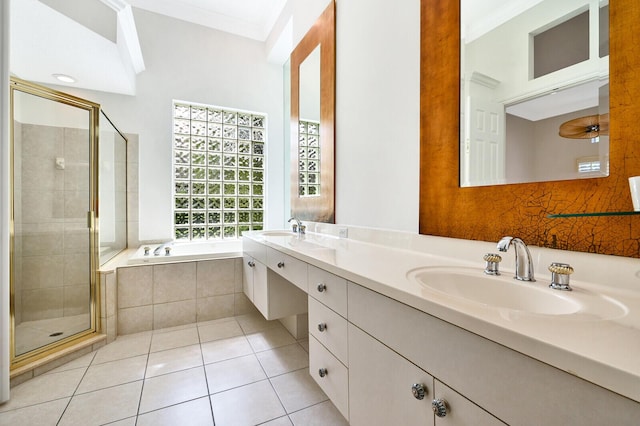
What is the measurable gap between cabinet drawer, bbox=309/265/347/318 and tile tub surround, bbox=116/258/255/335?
1558 millimetres

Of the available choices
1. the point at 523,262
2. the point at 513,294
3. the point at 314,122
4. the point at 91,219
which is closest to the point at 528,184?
the point at 523,262

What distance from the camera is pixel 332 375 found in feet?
3.77

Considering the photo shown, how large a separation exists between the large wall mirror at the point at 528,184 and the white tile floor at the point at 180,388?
3.78 feet

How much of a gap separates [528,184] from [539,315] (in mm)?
586

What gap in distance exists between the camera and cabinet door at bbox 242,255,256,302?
2332 millimetres

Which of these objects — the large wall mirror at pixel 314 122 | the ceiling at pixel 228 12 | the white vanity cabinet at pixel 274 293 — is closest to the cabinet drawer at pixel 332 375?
the white vanity cabinet at pixel 274 293

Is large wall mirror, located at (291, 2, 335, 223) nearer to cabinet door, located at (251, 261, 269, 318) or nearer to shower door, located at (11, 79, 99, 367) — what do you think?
cabinet door, located at (251, 261, 269, 318)

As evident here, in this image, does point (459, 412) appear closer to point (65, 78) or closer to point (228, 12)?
point (65, 78)

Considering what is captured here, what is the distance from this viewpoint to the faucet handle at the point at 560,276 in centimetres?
75

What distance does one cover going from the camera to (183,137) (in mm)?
3297

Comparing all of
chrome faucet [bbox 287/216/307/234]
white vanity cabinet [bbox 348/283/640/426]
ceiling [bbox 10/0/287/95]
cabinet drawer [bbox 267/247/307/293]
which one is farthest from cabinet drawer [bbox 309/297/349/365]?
ceiling [bbox 10/0/287/95]

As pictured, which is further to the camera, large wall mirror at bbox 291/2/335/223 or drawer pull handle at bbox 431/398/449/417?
large wall mirror at bbox 291/2/335/223

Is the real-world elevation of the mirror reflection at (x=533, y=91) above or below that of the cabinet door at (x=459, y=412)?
above

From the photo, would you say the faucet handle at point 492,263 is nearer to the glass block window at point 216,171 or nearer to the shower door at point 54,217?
the shower door at point 54,217
